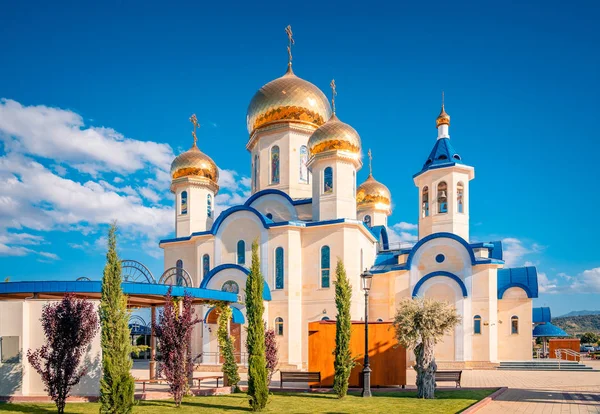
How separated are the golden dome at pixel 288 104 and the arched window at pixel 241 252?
681 cm

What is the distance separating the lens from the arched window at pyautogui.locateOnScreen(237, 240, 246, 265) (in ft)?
88.5

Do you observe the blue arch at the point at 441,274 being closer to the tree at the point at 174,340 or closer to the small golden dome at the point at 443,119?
the small golden dome at the point at 443,119

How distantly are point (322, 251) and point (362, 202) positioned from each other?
14302 millimetres

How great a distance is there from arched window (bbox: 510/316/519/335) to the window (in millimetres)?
11040

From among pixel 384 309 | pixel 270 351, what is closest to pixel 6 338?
pixel 270 351

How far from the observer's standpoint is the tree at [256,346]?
1295cm

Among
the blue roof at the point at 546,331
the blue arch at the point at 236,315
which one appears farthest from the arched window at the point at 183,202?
the blue roof at the point at 546,331

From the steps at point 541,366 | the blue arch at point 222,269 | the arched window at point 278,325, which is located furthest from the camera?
the blue arch at point 222,269

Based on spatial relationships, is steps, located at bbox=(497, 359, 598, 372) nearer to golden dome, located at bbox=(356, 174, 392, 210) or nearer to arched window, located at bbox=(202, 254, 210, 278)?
arched window, located at bbox=(202, 254, 210, 278)

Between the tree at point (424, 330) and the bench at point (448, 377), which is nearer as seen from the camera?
the tree at point (424, 330)

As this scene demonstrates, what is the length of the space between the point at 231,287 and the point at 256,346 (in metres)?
12.8

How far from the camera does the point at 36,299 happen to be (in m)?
14.1

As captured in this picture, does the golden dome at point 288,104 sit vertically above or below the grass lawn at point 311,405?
above

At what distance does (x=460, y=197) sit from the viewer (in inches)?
1079
